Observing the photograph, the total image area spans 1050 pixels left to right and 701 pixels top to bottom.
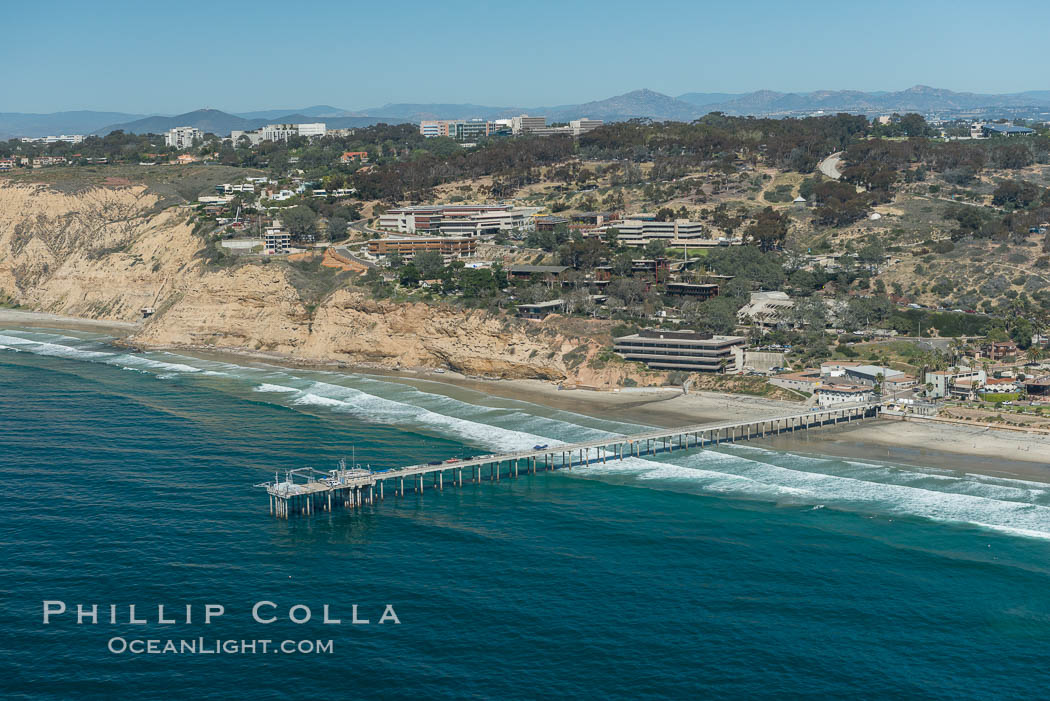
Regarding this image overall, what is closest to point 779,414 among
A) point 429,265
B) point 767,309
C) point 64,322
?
A: point 767,309

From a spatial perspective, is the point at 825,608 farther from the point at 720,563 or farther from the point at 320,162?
the point at 320,162

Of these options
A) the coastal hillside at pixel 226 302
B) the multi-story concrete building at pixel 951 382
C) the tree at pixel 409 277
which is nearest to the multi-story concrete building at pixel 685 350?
the coastal hillside at pixel 226 302

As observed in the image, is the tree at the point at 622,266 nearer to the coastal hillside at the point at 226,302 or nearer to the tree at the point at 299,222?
the coastal hillside at the point at 226,302

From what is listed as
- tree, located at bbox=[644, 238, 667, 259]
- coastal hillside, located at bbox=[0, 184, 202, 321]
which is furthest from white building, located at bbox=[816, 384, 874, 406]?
coastal hillside, located at bbox=[0, 184, 202, 321]

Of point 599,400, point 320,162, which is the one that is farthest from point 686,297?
point 320,162

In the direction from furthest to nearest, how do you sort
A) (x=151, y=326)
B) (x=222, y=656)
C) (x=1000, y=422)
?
(x=151, y=326) → (x=1000, y=422) → (x=222, y=656)

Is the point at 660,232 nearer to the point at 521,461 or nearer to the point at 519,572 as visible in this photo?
the point at 521,461
